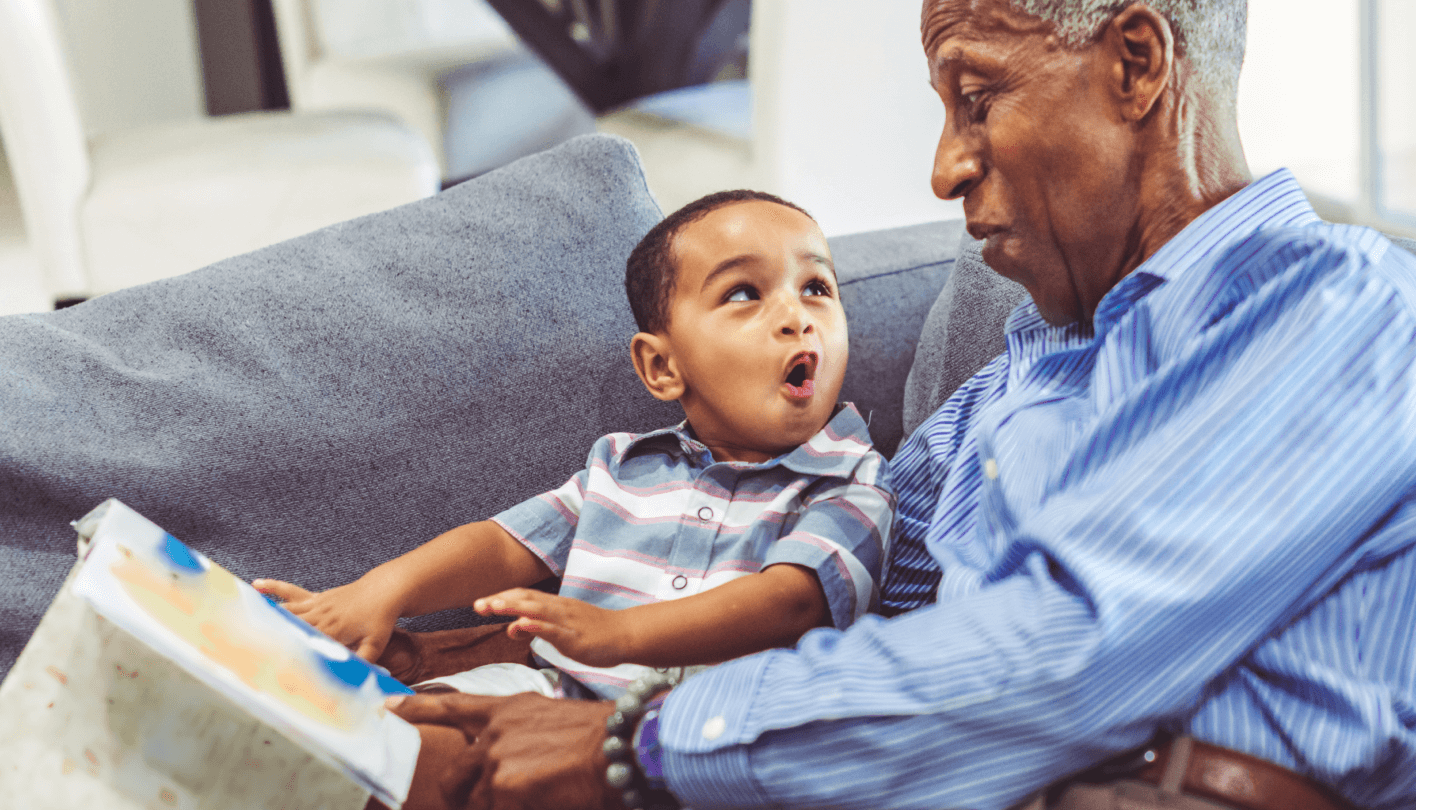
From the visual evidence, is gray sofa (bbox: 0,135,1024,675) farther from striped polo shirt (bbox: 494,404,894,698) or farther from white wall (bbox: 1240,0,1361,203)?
white wall (bbox: 1240,0,1361,203)

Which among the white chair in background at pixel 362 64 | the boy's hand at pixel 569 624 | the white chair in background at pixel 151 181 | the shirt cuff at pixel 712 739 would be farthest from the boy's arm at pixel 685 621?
the white chair in background at pixel 362 64

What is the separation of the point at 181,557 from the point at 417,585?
31 centimetres

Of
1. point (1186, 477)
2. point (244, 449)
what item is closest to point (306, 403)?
point (244, 449)

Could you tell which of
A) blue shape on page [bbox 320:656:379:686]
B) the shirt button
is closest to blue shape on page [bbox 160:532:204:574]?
blue shape on page [bbox 320:656:379:686]

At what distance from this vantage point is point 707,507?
1.08 m

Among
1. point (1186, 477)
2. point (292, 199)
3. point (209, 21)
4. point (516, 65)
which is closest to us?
point (1186, 477)

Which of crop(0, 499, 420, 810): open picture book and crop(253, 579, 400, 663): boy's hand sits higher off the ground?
crop(0, 499, 420, 810): open picture book

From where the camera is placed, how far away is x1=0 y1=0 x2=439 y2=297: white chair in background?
89.7 inches

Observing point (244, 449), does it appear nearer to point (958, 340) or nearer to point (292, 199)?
point (958, 340)

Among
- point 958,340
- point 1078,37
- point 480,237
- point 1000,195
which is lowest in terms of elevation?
point 958,340

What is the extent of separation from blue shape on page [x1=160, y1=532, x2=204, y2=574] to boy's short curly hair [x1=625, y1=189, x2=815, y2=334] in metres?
0.57

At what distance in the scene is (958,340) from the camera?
1318 millimetres

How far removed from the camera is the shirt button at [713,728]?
0.73 m

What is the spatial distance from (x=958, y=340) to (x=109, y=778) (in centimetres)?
96
